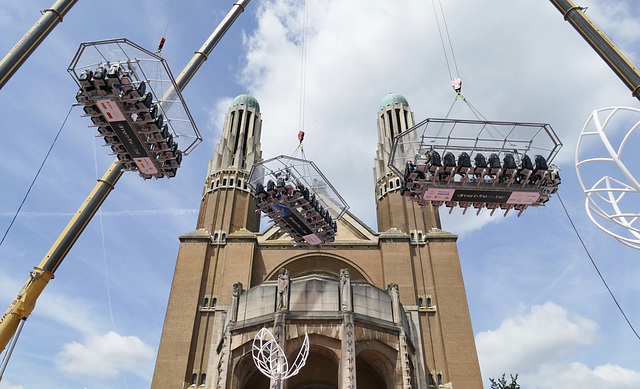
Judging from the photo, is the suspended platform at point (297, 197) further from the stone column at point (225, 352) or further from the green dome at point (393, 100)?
the green dome at point (393, 100)

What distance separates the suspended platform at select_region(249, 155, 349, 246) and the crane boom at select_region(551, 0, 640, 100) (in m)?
15.5

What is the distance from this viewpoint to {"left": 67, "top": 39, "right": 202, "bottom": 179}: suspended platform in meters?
19.5

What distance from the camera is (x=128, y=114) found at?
20469 millimetres

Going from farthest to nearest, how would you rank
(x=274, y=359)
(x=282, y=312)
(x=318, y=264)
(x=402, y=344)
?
(x=318, y=264) < (x=402, y=344) < (x=282, y=312) < (x=274, y=359)

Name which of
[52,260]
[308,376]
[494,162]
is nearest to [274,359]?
[308,376]

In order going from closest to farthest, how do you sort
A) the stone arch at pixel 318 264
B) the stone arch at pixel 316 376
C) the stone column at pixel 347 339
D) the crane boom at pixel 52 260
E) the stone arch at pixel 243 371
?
the crane boom at pixel 52 260
the stone column at pixel 347 339
the stone arch at pixel 243 371
the stone arch at pixel 316 376
the stone arch at pixel 318 264

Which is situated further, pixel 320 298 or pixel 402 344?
pixel 320 298

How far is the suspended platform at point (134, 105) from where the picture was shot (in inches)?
766

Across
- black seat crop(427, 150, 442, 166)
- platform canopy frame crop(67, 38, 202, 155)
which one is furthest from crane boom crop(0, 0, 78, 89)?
black seat crop(427, 150, 442, 166)

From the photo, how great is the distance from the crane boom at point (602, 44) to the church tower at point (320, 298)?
54.5 ft

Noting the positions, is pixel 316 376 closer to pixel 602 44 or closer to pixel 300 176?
pixel 300 176

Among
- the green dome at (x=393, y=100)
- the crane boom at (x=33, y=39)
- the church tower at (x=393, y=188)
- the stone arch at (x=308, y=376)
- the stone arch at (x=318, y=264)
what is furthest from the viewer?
the green dome at (x=393, y=100)

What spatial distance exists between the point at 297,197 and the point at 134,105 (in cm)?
998

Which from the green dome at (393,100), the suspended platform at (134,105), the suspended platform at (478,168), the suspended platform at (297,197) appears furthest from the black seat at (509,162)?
the green dome at (393,100)
